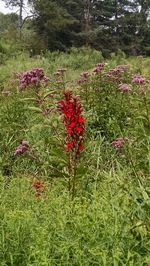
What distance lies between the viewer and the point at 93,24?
3186 centimetres

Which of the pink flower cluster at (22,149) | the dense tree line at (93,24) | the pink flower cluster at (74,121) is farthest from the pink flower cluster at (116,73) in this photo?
the dense tree line at (93,24)

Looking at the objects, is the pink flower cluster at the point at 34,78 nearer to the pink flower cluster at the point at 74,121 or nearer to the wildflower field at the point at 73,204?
the wildflower field at the point at 73,204

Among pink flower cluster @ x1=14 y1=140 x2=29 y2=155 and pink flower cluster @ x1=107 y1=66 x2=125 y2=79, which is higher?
pink flower cluster @ x1=107 y1=66 x2=125 y2=79

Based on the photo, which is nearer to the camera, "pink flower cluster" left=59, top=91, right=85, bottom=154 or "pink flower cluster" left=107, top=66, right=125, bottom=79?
"pink flower cluster" left=59, top=91, right=85, bottom=154

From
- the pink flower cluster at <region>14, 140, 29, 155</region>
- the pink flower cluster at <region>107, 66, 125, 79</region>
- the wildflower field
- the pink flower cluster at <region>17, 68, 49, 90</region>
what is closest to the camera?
the wildflower field

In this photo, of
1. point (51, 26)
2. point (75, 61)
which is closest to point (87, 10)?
point (51, 26)

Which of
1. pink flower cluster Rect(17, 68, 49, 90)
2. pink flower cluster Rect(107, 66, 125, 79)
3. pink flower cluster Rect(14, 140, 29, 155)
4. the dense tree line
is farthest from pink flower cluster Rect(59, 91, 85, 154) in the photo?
the dense tree line

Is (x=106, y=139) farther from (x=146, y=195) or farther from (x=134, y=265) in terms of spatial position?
(x=134, y=265)

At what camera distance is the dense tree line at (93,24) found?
90.8 feet

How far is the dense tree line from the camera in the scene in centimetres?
2767

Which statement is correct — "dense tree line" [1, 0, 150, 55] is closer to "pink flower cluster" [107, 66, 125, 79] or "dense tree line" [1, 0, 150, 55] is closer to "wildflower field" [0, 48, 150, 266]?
"pink flower cluster" [107, 66, 125, 79]

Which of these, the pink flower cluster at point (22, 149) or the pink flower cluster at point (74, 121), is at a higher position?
the pink flower cluster at point (74, 121)

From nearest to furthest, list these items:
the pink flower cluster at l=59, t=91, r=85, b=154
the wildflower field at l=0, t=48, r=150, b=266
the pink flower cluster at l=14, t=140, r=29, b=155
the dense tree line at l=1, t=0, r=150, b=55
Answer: the wildflower field at l=0, t=48, r=150, b=266, the pink flower cluster at l=59, t=91, r=85, b=154, the pink flower cluster at l=14, t=140, r=29, b=155, the dense tree line at l=1, t=0, r=150, b=55

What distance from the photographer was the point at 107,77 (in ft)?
22.3
